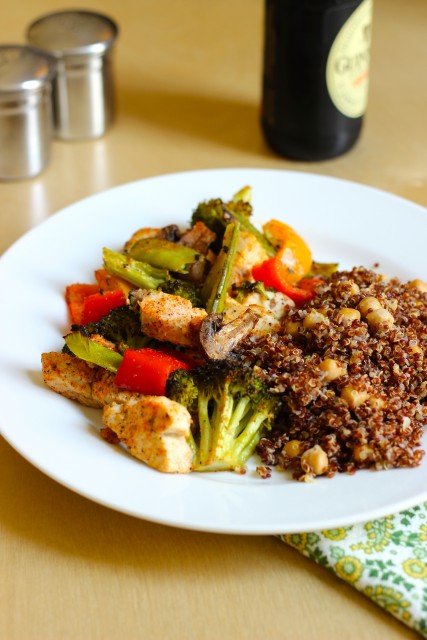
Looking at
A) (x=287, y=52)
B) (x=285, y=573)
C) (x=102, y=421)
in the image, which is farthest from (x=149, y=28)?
(x=285, y=573)

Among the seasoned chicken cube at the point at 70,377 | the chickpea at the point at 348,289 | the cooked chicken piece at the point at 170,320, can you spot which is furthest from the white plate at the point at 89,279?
the chickpea at the point at 348,289

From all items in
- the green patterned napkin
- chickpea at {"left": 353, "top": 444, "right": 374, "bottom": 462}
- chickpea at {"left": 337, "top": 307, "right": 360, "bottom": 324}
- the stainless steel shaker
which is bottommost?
the green patterned napkin

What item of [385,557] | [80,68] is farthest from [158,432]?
[80,68]

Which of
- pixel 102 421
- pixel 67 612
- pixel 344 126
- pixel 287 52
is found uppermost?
pixel 287 52

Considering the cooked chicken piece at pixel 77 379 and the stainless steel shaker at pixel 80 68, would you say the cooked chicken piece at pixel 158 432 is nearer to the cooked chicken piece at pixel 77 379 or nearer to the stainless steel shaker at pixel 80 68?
the cooked chicken piece at pixel 77 379

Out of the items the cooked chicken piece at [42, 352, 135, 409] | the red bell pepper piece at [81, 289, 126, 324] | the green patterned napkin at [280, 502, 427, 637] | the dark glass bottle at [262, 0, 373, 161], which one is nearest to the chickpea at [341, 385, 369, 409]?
the green patterned napkin at [280, 502, 427, 637]

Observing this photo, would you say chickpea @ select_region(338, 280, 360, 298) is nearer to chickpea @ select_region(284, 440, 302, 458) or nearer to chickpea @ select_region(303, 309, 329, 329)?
chickpea @ select_region(303, 309, 329, 329)

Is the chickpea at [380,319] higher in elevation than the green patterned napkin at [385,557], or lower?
higher

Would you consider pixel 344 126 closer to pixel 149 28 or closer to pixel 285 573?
pixel 149 28
